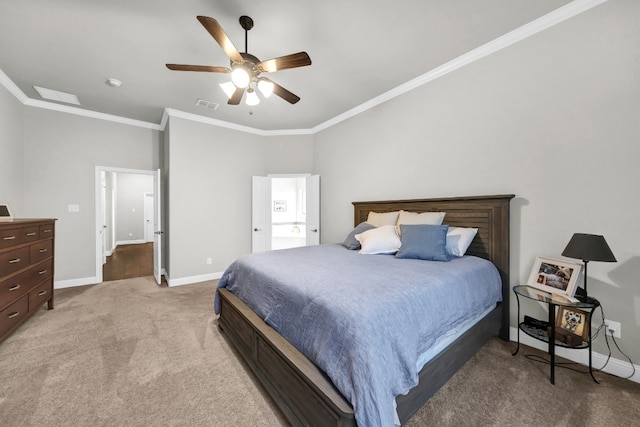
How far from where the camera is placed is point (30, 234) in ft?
8.44

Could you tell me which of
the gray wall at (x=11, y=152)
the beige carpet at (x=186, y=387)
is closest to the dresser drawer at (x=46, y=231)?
the gray wall at (x=11, y=152)

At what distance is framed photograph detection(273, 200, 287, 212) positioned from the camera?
25.7 ft

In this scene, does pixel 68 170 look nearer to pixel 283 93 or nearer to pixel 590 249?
pixel 283 93

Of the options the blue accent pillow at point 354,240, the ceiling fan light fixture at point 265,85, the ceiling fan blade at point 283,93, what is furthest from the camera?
the blue accent pillow at point 354,240

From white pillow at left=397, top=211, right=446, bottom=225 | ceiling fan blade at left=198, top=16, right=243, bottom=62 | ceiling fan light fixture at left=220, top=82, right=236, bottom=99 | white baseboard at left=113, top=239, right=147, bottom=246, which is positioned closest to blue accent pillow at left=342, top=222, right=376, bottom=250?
white pillow at left=397, top=211, right=446, bottom=225

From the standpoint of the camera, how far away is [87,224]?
13.6 feet

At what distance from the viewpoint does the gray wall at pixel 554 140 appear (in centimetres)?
186

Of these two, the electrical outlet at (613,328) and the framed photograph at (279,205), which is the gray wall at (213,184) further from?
the electrical outlet at (613,328)

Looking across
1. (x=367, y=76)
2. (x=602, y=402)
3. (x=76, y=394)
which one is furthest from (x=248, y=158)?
(x=602, y=402)

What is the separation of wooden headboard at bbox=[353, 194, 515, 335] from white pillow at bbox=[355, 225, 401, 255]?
2.04ft

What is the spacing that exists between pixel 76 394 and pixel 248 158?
3985 millimetres

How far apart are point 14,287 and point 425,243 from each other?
3.83 metres

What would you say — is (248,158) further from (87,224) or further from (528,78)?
(528,78)

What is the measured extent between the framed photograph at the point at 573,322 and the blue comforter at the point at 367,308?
0.42 meters
